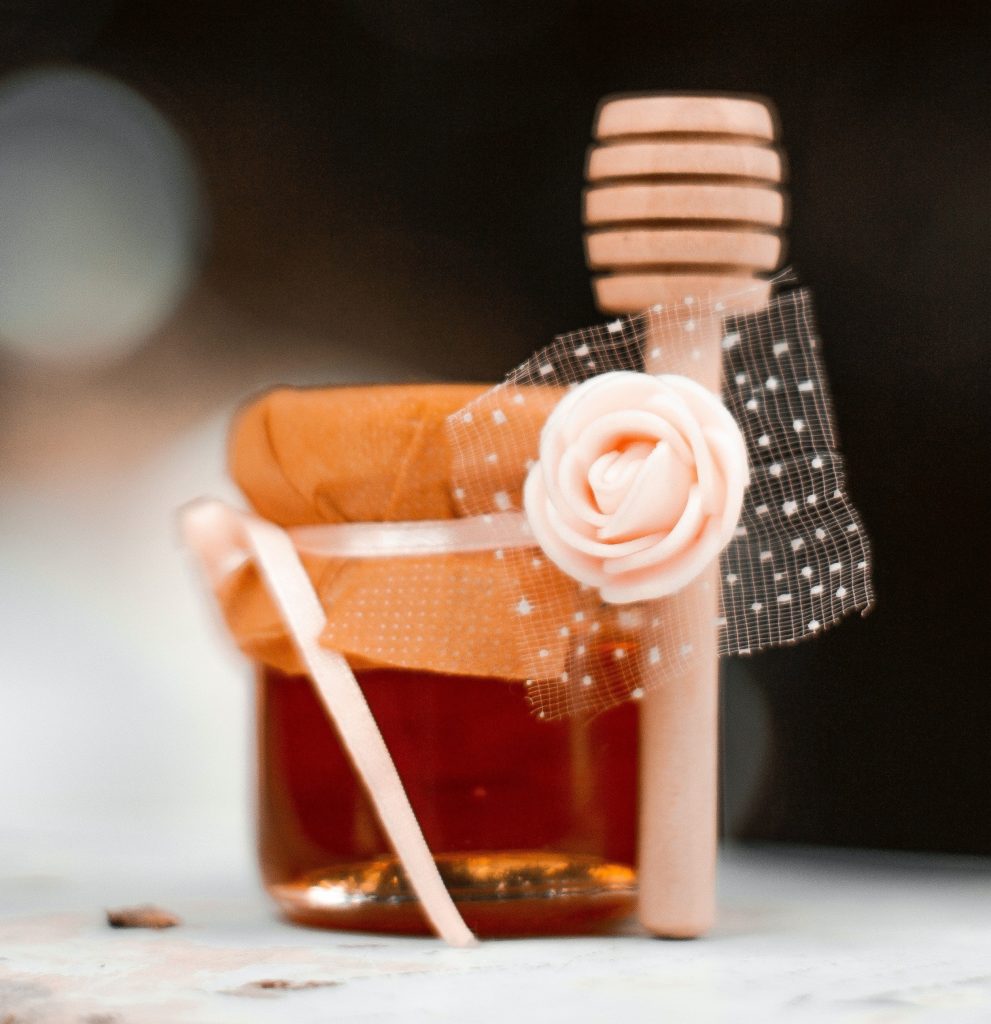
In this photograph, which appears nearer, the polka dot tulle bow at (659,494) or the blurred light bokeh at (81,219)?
the polka dot tulle bow at (659,494)

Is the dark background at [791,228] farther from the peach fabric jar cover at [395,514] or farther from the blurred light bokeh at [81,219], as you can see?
the peach fabric jar cover at [395,514]

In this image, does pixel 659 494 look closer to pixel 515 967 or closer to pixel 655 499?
pixel 655 499

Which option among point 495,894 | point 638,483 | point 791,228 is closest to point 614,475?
point 638,483

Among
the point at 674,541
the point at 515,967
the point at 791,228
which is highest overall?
the point at 791,228

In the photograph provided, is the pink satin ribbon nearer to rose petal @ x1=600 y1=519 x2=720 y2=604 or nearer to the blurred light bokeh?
rose petal @ x1=600 y1=519 x2=720 y2=604

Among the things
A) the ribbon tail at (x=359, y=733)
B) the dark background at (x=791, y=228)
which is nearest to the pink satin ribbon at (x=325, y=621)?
the ribbon tail at (x=359, y=733)

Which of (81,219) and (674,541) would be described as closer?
(674,541)
